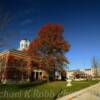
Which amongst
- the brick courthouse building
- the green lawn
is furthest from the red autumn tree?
the green lawn

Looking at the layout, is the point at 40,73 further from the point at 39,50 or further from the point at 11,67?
the point at 39,50

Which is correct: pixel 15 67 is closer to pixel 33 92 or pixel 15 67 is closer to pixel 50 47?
pixel 50 47

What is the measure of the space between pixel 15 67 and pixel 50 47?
1058cm

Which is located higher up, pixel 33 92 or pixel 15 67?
pixel 15 67

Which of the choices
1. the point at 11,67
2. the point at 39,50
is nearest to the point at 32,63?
the point at 11,67

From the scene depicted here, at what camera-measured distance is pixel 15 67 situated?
43219 mm

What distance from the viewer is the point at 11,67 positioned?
140 feet

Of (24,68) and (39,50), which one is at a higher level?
(39,50)

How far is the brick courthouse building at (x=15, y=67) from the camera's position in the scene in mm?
42344

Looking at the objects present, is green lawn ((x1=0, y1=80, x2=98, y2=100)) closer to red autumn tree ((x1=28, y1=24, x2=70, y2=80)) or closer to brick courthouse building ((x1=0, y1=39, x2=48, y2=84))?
red autumn tree ((x1=28, y1=24, x2=70, y2=80))

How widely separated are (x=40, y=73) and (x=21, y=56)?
8.86 m

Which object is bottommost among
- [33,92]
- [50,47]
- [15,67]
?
[33,92]

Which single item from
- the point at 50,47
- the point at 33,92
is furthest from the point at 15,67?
the point at 33,92

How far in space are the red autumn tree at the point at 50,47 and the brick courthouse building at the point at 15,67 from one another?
133 inches
